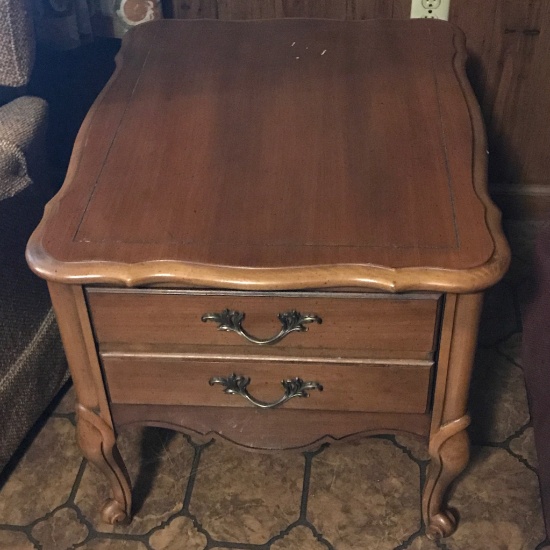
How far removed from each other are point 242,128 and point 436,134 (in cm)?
27

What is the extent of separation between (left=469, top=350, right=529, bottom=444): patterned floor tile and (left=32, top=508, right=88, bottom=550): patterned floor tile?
2.25 ft

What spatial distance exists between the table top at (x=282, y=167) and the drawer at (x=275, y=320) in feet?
0.15

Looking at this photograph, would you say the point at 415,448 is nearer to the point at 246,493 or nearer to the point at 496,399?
the point at 496,399

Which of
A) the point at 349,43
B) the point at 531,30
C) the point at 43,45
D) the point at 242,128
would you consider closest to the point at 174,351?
the point at 242,128

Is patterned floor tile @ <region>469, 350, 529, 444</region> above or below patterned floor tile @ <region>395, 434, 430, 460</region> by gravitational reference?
above

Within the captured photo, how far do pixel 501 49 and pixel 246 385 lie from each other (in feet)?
2.94

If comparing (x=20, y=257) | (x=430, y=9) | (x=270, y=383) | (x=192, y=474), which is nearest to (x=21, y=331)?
(x=20, y=257)

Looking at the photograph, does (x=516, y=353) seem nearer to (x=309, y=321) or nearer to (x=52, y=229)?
(x=309, y=321)

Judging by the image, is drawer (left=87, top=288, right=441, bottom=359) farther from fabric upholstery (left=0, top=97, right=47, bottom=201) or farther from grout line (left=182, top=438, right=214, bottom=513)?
grout line (left=182, top=438, right=214, bottom=513)

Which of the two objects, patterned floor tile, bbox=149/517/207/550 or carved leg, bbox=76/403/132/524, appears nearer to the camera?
carved leg, bbox=76/403/132/524

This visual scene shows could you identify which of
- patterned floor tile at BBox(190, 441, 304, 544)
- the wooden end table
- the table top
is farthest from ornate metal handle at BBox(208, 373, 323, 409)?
patterned floor tile at BBox(190, 441, 304, 544)

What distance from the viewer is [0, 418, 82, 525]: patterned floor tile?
4.00ft

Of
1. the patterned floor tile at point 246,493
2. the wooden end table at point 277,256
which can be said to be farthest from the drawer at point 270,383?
the patterned floor tile at point 246,493

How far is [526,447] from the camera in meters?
1.27
